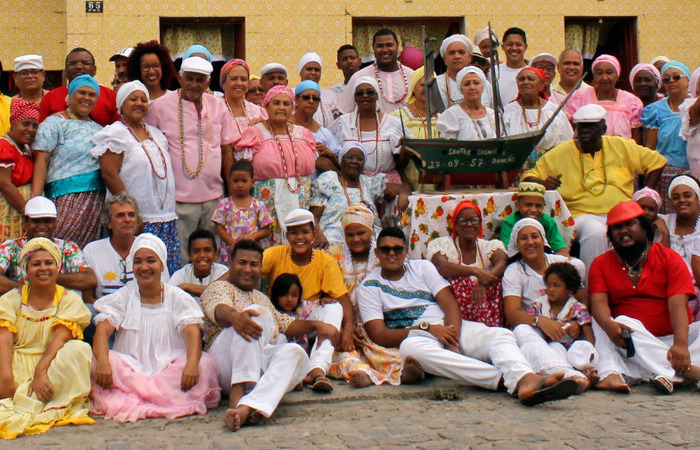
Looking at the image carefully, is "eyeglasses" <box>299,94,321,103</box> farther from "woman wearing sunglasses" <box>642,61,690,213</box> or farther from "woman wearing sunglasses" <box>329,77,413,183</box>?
"woman wearing sunglasses" <box>642,61,690,213</box>

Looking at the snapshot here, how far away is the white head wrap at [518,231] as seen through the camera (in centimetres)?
695

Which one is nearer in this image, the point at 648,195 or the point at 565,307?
the point at 565,307

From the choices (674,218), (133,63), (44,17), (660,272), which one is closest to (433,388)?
(660,272)

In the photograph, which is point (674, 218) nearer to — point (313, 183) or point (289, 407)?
point (313, 183)

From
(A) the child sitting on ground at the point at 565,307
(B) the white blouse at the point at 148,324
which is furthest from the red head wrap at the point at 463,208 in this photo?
(B) the white blouse at the point at 148,324

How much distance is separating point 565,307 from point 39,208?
12.5 feet

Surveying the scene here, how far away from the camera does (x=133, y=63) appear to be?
8047 millimetres

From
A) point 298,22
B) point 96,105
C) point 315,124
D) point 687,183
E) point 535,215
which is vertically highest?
point 298,22

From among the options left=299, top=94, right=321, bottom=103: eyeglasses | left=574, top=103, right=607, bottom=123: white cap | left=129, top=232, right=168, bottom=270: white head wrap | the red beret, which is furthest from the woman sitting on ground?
left=574, top=103, right=607, bottom=123: white cap

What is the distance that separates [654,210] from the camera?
7641mm

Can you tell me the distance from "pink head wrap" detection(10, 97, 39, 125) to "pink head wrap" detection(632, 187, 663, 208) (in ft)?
16.2

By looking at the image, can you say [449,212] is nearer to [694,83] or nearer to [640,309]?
[640,309]

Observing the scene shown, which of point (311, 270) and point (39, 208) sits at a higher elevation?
point (39, 208)

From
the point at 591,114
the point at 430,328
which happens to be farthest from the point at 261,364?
the point at 591,114
